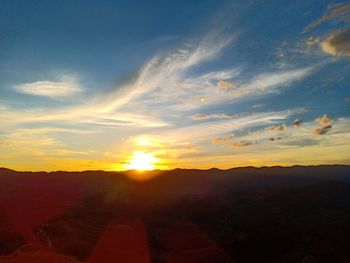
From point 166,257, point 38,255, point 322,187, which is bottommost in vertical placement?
point 166,257

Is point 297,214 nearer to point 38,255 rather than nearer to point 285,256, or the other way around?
point 285,256

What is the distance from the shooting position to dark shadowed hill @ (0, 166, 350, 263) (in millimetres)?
42344

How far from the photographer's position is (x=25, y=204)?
95.8 m

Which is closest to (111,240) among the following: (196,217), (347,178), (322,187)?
(196,217)

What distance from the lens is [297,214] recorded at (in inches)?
3103

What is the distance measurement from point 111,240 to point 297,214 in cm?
4309

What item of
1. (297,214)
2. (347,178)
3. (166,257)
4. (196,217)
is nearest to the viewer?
(166,257)

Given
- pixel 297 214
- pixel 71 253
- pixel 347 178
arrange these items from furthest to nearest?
pixel 347 178 → pixel 297 214 → pixel 71 253

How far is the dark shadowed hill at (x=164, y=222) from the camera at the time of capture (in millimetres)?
42344

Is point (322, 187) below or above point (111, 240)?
above

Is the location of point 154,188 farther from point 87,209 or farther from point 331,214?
point 331,214

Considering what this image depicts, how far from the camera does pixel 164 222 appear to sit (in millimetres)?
78750

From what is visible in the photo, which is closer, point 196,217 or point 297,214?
point 297,214

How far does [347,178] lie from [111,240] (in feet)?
471
